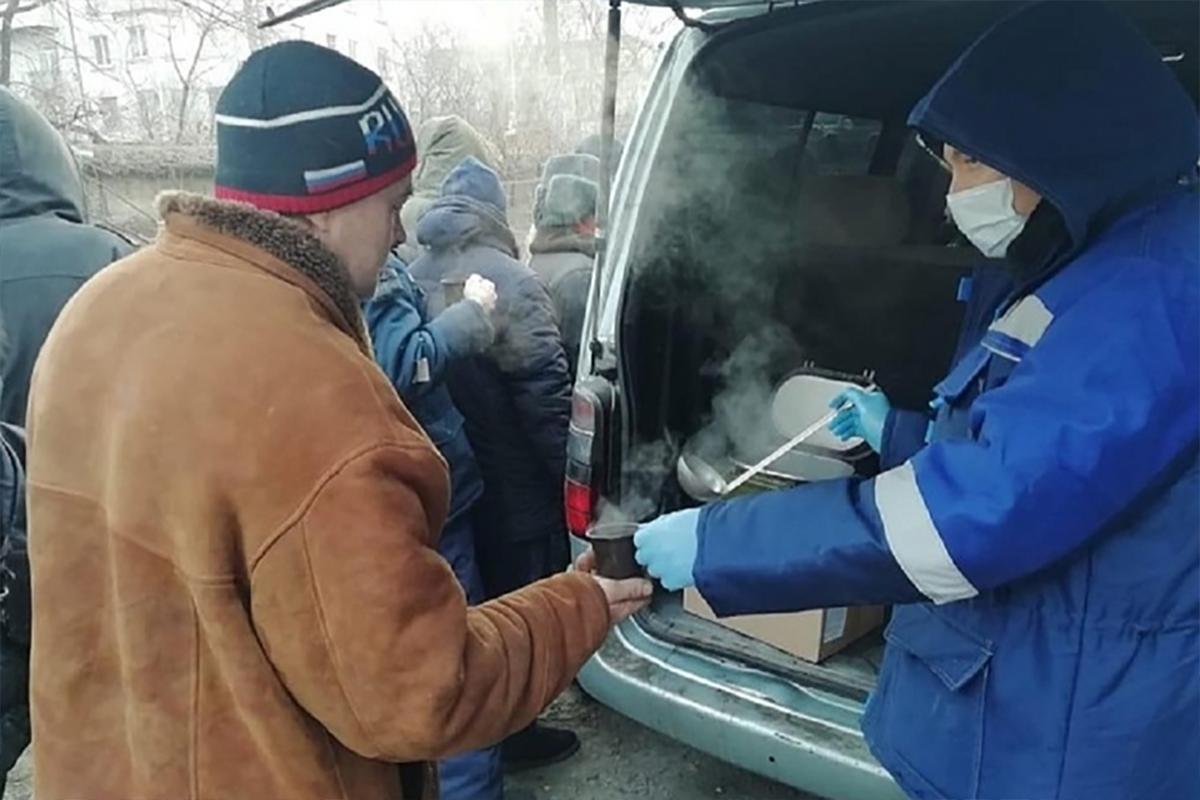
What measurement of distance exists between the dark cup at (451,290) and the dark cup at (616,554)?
1.62 m

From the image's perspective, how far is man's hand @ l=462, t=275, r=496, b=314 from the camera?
2998 millimetres

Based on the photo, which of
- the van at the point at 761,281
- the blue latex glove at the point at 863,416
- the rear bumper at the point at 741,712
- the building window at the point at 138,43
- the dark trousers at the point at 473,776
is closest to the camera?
the blue latex glove at the point at 863,416

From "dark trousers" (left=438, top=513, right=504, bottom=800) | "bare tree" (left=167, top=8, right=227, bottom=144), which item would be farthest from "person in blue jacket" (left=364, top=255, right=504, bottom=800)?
"bare tree" (left=167, top=8, right=227, bottom=144)

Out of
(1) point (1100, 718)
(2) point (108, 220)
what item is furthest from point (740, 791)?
(2) point (108, 220)

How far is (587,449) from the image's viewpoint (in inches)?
104

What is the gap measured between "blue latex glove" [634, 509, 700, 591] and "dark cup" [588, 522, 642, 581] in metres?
0.03

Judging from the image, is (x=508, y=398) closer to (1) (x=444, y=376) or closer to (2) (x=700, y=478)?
(1) (x=444, y=376)

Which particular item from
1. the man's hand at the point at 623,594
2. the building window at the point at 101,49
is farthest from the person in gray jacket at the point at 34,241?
the building window at the point at 101,49

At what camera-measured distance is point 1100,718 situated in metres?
1.41

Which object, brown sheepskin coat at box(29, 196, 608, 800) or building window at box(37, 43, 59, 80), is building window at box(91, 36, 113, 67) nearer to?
building window at box(37, 43, 59, 80)

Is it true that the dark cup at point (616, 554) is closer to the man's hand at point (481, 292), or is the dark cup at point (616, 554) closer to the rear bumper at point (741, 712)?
the rear bumper at point (741, 712)

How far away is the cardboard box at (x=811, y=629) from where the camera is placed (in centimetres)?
258

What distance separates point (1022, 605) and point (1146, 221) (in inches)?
20.4

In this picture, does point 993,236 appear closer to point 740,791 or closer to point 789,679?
point 789,679
